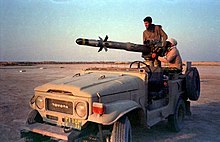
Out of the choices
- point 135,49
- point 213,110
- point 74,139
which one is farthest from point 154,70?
point 213,110

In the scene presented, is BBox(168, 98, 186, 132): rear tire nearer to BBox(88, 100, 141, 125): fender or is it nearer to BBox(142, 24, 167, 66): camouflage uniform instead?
BBox(142, 24, 167, 66): camouflage uniform

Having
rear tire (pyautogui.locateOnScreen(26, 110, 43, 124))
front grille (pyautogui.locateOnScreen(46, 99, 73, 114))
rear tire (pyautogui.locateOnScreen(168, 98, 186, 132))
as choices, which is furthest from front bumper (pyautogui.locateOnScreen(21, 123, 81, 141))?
rear tire (pyautogui.locateOnScreen(168, 98, 186, 132))

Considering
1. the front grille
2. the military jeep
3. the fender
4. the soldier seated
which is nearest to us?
the fender

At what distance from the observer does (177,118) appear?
7094mm

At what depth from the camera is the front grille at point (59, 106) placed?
4.42 m

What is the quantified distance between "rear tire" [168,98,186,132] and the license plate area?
3.41 m

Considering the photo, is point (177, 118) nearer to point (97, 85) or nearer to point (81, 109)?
point (97, 85)

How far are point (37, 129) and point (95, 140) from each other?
Result: 105cm

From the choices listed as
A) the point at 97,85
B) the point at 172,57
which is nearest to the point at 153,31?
the point at 172,57

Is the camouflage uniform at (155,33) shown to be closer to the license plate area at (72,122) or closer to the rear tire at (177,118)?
the rear tire at (177,118)

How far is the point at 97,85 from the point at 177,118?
342 cm

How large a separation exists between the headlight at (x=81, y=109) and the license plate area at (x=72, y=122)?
13cm

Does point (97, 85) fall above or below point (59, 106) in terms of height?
above

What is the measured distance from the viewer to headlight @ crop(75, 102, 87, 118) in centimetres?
418
